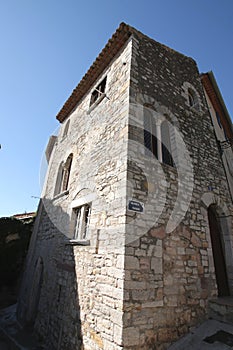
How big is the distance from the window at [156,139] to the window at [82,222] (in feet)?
7.23

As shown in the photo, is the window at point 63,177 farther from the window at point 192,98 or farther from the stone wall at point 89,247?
the window at point 192,98

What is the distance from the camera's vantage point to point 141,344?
289 cm

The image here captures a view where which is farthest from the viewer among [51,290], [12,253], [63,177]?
[12,253]

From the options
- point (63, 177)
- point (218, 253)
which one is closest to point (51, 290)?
point (63, 177)

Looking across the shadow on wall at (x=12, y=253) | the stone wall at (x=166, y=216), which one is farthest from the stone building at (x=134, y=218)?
the shadow on wall at (x=12, y=253)

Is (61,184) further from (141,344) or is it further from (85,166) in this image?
(141,344)

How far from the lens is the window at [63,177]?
7.18m

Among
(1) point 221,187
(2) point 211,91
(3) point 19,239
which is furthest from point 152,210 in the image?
(3) point 19,239

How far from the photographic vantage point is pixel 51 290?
5191mm

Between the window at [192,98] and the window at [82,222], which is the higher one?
the window at [192,98]

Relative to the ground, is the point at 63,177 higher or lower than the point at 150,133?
lower

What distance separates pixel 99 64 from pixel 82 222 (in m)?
5.54

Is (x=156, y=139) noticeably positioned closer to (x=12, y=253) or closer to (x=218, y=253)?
(x=218, y=253)

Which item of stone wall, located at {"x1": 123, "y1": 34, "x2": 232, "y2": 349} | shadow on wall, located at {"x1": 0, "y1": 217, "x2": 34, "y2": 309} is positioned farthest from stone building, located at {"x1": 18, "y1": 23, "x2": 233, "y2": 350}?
shadow on wall, located at {"x1": 0, "y1": 217, "x2": 34, "y2": 309}
